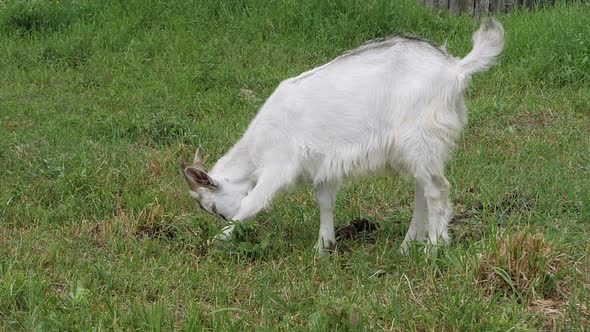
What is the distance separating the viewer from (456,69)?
547 cm

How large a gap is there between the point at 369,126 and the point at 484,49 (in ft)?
2.88

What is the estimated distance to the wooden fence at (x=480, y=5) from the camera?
37.6 ft

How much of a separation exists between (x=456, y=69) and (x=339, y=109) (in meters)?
0.77

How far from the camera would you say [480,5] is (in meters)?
11.5

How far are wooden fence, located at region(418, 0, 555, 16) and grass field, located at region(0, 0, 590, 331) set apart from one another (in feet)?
1.37

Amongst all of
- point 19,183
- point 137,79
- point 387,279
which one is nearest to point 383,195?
point 387,279

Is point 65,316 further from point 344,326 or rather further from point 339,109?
point 339,109

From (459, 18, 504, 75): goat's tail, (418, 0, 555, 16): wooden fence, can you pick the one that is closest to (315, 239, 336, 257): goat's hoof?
(459, 18, 504, 75): goat's tail

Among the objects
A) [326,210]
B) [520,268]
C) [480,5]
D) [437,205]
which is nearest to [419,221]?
[437,205]

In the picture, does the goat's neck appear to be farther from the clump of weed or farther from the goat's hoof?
the clump of weed

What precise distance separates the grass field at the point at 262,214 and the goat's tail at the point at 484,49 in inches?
39.3

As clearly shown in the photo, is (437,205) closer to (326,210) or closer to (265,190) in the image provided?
(326,210)

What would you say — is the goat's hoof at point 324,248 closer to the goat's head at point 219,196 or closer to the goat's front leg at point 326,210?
the goat's front leg at point 326,210

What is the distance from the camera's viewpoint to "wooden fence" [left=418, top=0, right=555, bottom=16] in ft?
37.6
